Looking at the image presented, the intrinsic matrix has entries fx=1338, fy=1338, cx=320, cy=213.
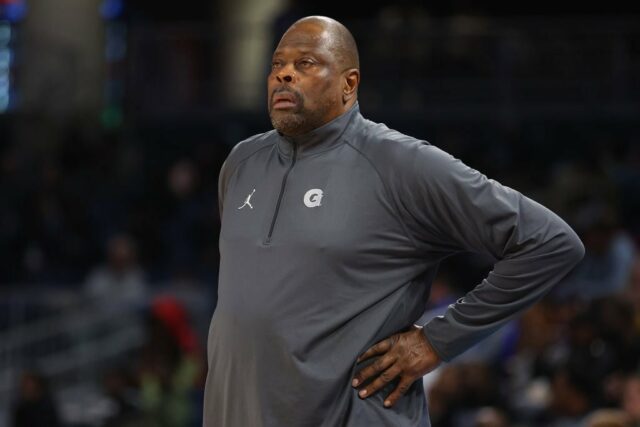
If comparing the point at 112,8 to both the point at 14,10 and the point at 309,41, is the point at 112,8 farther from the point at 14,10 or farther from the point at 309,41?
the point at 309,41

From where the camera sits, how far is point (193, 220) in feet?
40.9

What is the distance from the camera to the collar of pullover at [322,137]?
3600 millimetres

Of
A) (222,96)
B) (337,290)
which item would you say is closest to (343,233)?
(337,290)

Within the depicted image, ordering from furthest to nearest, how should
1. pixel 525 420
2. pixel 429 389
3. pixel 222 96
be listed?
pixel 222 96 < pixel 429 389 < pixel 525 420

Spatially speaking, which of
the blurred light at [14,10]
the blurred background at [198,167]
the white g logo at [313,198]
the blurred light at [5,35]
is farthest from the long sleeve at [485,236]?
the blurred light at [14,10]

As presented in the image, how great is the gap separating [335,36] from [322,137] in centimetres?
27

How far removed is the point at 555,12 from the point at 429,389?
9.57 meters

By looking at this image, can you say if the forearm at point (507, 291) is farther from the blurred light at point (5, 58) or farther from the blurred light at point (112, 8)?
the blurred light at point (112, 8)

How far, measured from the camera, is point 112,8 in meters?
17.4

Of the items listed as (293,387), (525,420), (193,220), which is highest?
(293,387)

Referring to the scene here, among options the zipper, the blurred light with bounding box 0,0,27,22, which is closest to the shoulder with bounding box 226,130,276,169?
the zipper

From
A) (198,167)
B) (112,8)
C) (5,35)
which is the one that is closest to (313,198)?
(198,167)

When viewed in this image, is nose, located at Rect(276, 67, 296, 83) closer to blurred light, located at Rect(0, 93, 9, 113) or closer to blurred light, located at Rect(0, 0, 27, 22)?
blurred light, located at Rect(0, 93, 9, 113)

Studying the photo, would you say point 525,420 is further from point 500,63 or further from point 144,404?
point 500,63
